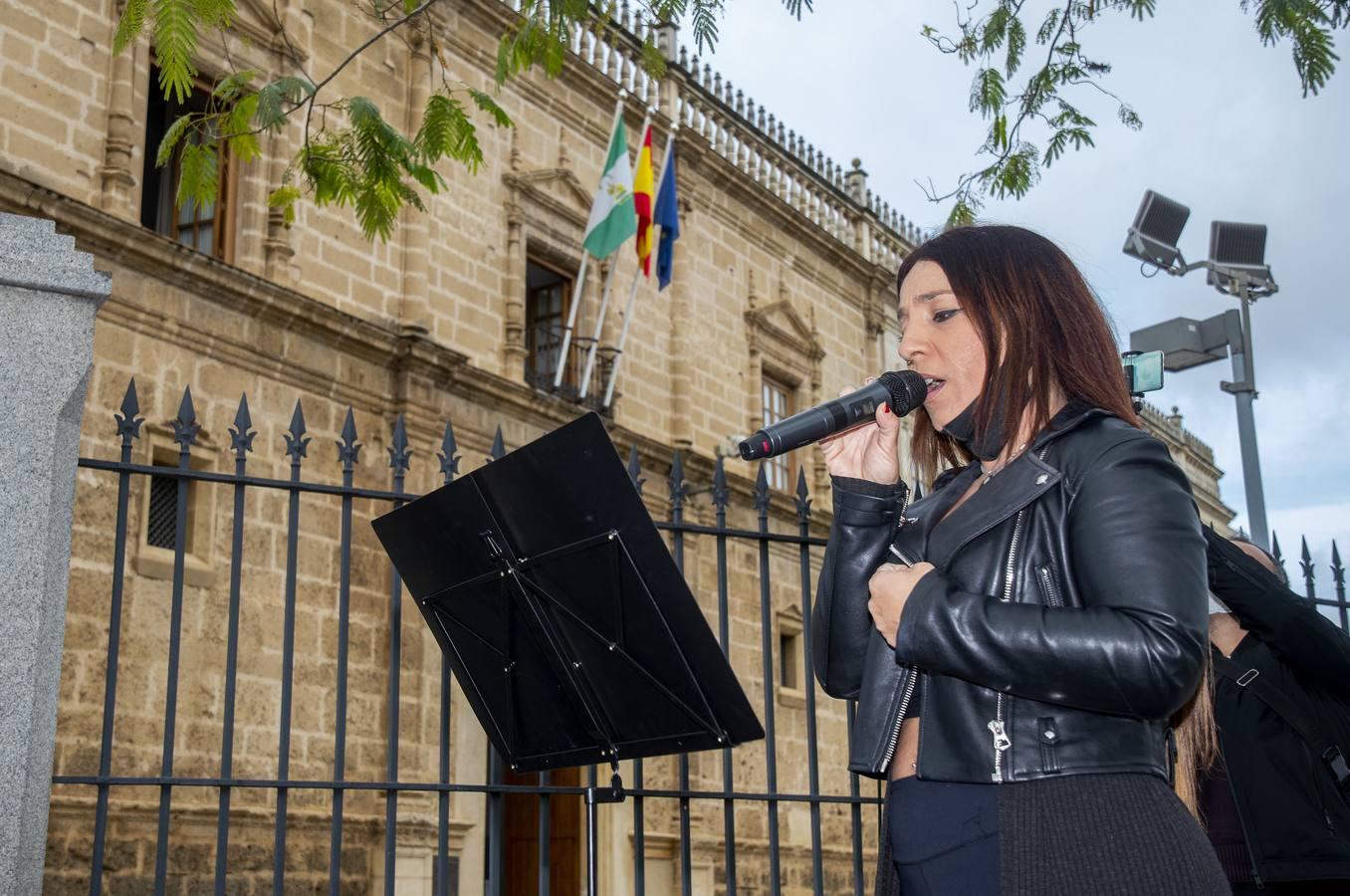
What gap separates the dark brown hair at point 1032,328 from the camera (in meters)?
2.02

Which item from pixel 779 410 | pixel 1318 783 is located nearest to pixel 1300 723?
pixel 1318 783

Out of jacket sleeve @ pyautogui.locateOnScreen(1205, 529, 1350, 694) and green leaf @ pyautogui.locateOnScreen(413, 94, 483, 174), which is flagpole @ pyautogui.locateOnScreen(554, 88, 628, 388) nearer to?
green leaf @ pyautogui.locateOnScreen(413, 94, 483, 174)

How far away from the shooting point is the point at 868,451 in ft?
7.14

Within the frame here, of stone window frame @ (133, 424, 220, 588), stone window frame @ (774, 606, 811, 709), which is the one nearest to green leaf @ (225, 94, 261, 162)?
stone window frame @ (133, 424, 220, 588)

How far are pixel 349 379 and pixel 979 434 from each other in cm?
1110

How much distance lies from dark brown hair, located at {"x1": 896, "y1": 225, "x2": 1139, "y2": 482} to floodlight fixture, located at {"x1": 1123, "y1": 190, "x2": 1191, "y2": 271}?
5.94 meters

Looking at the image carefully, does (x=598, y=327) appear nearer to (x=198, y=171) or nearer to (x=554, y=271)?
(x=554, y=271)

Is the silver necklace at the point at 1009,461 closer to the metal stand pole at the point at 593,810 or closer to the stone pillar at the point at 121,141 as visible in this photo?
the metal stand pole at the point at 593,810

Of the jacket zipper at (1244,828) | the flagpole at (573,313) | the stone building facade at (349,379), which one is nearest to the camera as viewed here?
the jacket zipper at (1244,828)

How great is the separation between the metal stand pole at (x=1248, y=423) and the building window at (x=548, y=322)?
9.12 metres

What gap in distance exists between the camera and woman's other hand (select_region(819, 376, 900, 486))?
217 cm

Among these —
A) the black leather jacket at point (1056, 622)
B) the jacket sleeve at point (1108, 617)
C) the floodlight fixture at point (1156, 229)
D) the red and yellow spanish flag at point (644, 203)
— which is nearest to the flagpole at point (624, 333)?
the red and yellow spanish flag at point (644, 203)

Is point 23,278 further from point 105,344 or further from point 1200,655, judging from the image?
point 105,344

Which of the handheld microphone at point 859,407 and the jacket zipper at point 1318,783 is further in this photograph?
the jacket zipper at point 1318,783
